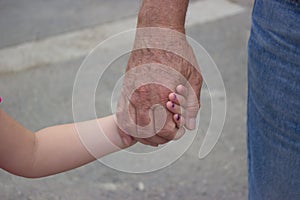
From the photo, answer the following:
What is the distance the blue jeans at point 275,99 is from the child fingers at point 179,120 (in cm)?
18

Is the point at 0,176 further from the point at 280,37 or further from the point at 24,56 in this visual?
the point at 280,37

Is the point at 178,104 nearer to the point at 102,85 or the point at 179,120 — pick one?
the point at 179,120

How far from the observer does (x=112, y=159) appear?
90.6 inches

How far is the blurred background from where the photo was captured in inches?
107

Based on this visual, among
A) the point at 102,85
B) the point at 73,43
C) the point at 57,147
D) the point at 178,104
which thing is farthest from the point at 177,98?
the point at 73,43

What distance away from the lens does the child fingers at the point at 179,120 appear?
4.45ft

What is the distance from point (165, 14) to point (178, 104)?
0.74 feet

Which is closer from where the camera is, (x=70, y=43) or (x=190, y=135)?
(x=190, y=135)

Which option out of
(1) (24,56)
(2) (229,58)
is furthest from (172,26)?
(1) (24,56)

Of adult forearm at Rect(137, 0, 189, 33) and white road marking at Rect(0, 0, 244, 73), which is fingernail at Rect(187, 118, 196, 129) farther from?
white road marking at Rect(0, 0, 244, 73)

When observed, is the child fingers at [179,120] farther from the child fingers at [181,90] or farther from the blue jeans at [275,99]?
the blue jeans at [275,99]

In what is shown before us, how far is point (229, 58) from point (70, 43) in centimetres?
114

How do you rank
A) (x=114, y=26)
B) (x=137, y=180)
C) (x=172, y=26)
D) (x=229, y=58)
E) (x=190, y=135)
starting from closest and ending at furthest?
(x=172, y=26) < (x=190, y=135) < (x=137, y=180) < (x=229, y=58) < (x=114, y=26)

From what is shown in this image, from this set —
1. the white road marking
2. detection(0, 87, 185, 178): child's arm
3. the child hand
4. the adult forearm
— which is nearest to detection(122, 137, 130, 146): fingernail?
detection(0, 87, 185, 178): child's arm
